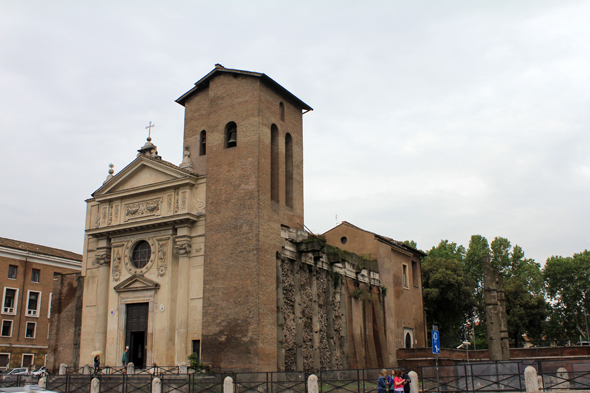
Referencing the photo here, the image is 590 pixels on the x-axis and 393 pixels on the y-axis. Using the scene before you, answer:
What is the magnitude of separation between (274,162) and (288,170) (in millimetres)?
Result: 1527

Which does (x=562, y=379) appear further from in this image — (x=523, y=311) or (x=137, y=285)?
(x=523, y=311)

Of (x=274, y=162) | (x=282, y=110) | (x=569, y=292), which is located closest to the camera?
(x=274, y=162)

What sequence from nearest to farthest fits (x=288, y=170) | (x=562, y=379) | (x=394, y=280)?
1. (x=562, y=379)
2. (x=288, y=170)
3. (x=394, y=280)

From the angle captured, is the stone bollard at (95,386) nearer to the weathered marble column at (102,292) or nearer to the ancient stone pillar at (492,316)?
the weathered marble column at (102,292)

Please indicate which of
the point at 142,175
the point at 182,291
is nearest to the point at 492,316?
the point at 182,291

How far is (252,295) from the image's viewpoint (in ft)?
73.5

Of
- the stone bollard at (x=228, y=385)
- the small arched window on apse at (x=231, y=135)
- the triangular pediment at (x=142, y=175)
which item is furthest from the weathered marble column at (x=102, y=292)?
the stone bollard at (x=228, y=385)

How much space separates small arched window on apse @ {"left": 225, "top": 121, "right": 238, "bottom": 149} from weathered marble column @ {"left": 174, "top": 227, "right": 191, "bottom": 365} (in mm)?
4490

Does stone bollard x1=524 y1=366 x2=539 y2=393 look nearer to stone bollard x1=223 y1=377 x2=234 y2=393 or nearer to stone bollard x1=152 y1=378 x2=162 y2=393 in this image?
stone bollard x1=223 y1=377 x2=234 y2=393

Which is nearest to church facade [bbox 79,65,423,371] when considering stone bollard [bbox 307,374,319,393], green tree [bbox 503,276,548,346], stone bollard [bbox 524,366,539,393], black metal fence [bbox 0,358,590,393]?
black metal fence [bbox 0,358,590,393]

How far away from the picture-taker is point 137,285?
84.1 feet

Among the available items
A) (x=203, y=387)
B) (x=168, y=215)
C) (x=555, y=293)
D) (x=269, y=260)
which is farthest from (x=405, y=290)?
(x=555, y=293)

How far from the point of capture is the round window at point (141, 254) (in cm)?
2609

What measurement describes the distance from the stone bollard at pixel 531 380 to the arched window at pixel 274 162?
44.8 feet
